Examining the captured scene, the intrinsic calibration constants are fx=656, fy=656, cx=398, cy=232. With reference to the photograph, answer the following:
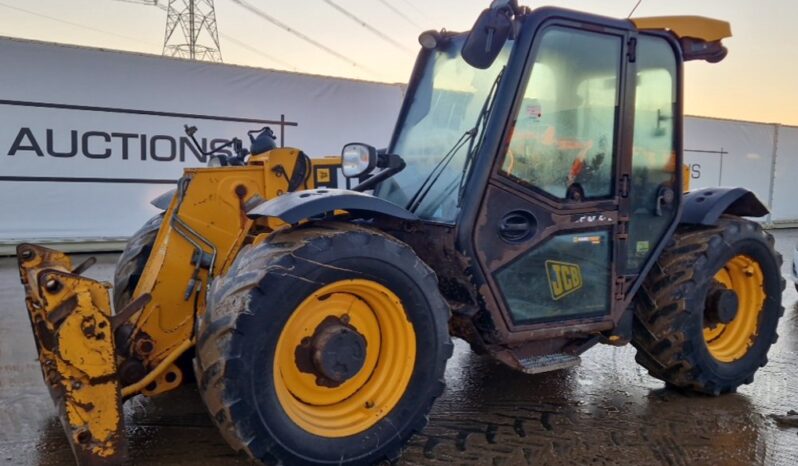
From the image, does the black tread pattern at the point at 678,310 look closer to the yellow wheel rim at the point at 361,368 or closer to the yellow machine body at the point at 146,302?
the yellow wheel rim at the point at 361,368

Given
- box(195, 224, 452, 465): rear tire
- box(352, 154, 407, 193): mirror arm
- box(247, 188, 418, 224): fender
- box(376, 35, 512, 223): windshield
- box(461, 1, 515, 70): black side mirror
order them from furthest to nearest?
box(352, 154, 407, 193): mirror arm
box(376, 35, 512, 223): windshield
box(461, 1, 515, 70): black side mirror
box(247, 188, 418, 224): fender
box(195, 224, 452, 465): rear tire

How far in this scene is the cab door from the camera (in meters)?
3.46

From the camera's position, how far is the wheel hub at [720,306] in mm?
4297

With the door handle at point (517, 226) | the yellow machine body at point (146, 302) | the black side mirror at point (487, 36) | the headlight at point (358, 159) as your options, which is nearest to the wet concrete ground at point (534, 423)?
the yellow machine body at point (146, 302)

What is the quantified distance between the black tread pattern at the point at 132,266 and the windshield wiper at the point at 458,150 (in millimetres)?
1825

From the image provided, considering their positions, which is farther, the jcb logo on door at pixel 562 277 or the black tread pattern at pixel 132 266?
the black tread pattern at pixel 132 266

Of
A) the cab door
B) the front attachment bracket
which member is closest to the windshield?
the cab door

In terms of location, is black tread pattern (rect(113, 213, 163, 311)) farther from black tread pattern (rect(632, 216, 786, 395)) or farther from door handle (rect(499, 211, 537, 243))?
black tread pattern (rect(632, 216, 786, 395))

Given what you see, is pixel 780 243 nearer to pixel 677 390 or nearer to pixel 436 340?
pixel 677 390

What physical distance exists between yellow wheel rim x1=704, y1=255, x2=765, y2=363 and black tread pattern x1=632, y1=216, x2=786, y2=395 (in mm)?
278

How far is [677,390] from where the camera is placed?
14.6ft

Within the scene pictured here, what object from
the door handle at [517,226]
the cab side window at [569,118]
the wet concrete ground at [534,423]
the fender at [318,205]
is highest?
the cab side window at [569,118]

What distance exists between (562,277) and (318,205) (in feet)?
5.04

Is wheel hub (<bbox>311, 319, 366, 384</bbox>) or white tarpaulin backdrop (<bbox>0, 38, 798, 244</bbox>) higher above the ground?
Answer: white tarpaulin backdrop (<bbox>0, 38, 798, 244</bbox>)
